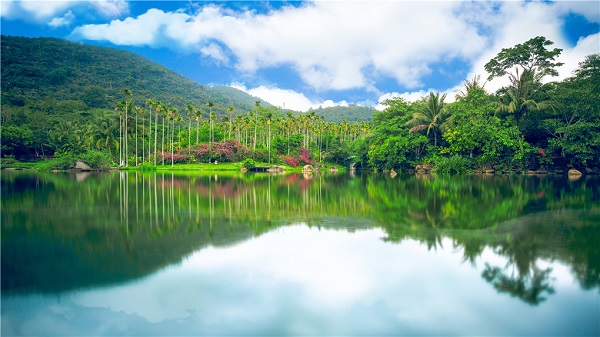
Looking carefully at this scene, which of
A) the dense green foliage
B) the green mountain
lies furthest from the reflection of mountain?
the green mountain

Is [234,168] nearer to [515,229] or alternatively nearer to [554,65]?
[554,65]

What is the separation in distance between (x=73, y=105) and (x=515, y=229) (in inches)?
3945

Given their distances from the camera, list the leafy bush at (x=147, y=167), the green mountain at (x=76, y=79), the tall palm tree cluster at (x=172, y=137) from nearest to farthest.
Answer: the leafy bush at (x=147, y=167) → the tall palm tree cluster at (x=172, y=137) → the green mountain at (x=76, y=79)

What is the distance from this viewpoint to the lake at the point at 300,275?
15.5 feet

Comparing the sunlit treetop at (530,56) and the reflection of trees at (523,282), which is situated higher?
the sunlit treetop at (530,56)

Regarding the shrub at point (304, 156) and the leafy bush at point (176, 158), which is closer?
the leafy bush at point (176, 158)

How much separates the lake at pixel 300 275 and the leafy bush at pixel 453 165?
108 ft

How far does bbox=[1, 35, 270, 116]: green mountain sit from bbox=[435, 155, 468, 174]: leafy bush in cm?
7386

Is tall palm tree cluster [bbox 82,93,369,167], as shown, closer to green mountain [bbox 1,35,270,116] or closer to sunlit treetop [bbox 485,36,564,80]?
green mountain [bbox 1,35,270,116]

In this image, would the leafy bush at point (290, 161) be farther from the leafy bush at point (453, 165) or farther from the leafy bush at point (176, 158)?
the leafy bush at point (453, 165)

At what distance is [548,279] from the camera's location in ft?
20.2

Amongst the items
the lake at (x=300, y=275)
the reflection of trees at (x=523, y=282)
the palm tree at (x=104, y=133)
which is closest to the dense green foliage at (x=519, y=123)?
the lake at (x=300, y=275)

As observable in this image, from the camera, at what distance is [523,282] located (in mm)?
6027

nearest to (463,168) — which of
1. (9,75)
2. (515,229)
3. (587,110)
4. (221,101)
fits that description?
(587,110)
